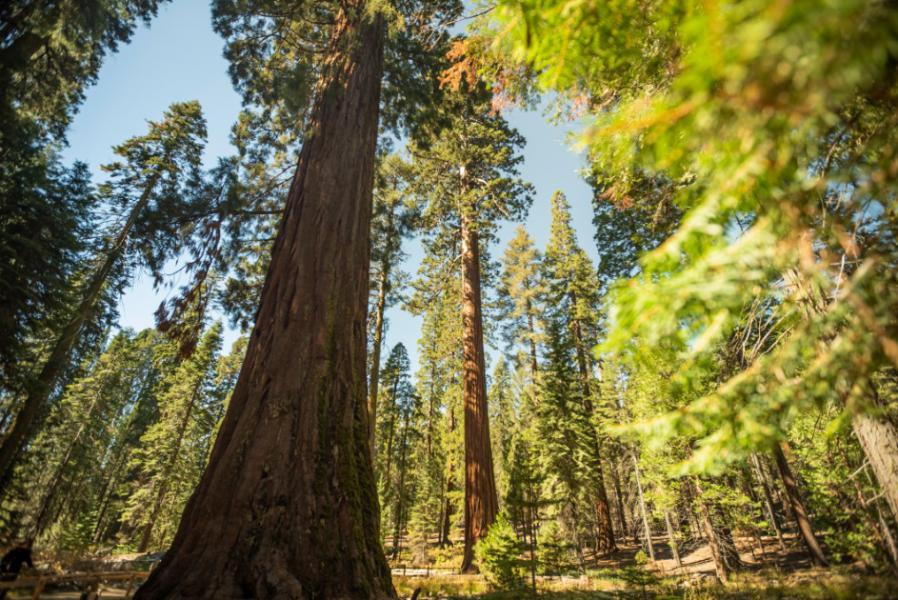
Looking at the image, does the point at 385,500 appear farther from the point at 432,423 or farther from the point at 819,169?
the point at 819,169

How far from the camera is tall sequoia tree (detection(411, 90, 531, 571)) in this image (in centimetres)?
943

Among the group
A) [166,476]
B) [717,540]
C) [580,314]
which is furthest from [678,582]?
[166,476]

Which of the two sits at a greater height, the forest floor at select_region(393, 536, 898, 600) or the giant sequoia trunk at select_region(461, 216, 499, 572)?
the giant sequoia trunk at select_region(461, 216, 499, 572)

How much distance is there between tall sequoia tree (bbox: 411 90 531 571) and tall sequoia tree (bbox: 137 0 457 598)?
619 centimetres

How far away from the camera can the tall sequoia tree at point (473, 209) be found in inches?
371

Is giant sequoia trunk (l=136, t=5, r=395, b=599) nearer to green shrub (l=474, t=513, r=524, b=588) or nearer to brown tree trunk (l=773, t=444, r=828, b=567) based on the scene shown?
green shrub (l=474, t=513, r=524, b=588)

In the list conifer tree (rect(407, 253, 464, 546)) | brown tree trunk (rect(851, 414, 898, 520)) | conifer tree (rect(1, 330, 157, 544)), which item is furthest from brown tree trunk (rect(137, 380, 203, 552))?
brown tree trunk (rect(851, 414, 898, 520))

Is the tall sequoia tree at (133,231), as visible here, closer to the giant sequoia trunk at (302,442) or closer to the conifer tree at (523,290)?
the giant sequoia trunk at (302,442)

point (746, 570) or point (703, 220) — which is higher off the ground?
point (703, 220)

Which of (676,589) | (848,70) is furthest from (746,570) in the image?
(848,70)

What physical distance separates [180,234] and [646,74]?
7614 millimetres

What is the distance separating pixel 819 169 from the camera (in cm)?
255

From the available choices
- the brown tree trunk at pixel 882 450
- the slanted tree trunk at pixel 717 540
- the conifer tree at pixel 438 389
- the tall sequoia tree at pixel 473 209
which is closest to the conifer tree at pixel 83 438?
the conifer tree at pixel 438 389

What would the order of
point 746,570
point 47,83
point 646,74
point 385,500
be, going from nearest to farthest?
point 646,74
point 47,83
point 746,570
point 385,500
